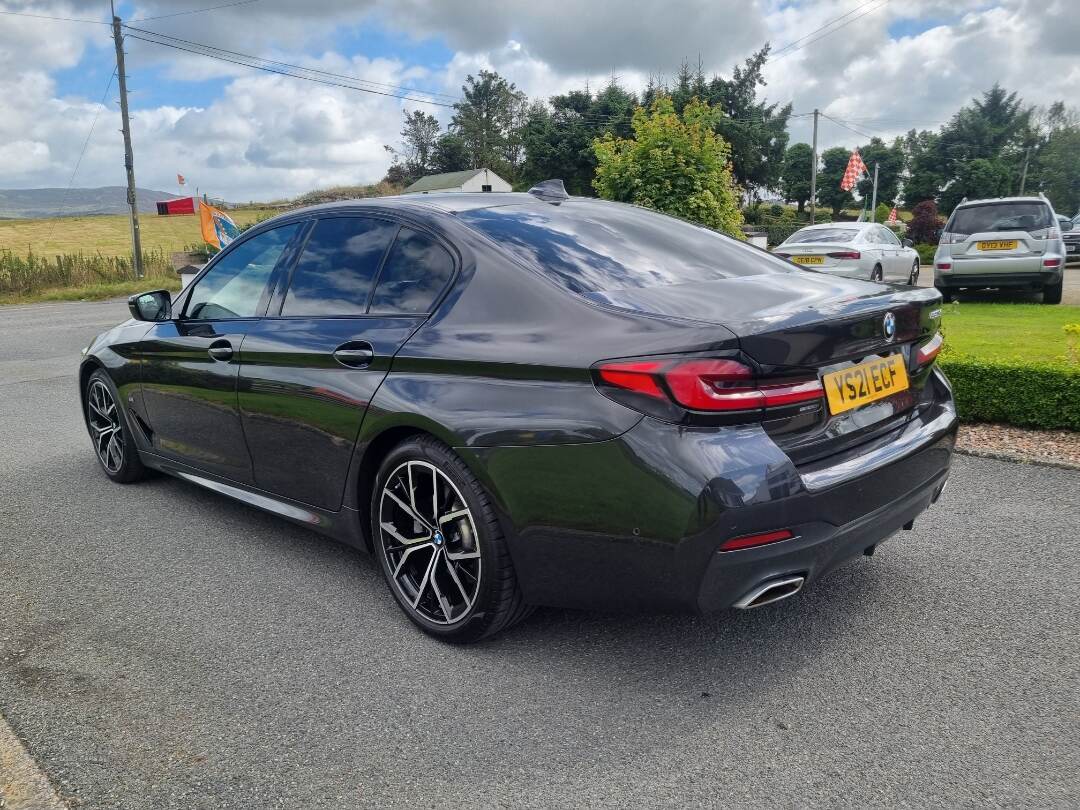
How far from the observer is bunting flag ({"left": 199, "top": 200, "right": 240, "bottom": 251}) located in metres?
19.0

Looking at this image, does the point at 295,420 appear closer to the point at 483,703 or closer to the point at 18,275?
the point at 483,703

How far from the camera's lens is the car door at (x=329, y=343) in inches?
121

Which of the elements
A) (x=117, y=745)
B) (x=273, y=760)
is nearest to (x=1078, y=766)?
(x=273, y=760)

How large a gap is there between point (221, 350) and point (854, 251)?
11431 mm

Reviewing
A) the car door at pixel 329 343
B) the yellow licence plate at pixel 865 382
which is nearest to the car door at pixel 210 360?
the car door at pixel 329 343

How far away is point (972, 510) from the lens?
4.16 meters

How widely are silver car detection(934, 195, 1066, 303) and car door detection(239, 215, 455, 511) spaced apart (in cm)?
1158

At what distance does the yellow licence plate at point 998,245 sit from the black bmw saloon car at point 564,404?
10664mm

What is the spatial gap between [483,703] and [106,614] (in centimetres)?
169

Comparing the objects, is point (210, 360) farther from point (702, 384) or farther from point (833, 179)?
point (833, 179)

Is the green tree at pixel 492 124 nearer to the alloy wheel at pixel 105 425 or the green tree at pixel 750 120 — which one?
the green tree at pixel 750 120

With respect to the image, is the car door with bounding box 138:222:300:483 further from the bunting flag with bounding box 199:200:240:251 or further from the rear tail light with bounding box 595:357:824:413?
the bunting flag with bounding box 199:200:240:251

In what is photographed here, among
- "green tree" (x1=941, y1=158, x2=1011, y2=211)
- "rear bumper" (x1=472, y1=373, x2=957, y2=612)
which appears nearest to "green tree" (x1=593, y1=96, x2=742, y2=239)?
"rear bumper" (x1=472, y1=373, x2=957, y2=612)

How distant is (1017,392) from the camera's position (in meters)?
5.44
